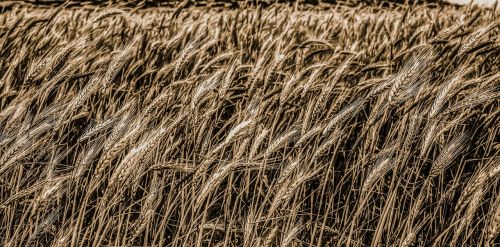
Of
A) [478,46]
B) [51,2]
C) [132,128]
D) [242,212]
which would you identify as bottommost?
[51,2]

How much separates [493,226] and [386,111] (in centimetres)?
49

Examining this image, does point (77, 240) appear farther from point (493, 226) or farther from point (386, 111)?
point (493, 226)

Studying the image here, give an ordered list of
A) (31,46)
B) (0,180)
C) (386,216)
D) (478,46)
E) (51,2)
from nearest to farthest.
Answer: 1. (386,216)
2. (0,180)
3. (478,46)
4. (31,46)
5. (51,2)

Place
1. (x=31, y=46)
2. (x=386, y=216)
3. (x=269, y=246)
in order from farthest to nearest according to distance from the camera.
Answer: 1. (x=31, y=46)
2. (x=386, y=216)
3. (x=269, y=246)

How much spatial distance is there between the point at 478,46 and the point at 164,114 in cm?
109

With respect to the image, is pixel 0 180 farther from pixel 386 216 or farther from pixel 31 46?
pixel 31 46

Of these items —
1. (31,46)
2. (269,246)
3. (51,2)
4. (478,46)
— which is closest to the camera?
(269,246)

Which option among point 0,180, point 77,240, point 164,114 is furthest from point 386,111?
point 0,180

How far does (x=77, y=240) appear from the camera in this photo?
1.91 m

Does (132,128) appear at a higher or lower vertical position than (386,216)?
higher

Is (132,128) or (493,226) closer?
(493,226)

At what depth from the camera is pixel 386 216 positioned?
202 cm

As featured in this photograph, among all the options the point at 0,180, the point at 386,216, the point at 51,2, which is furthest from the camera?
the point at 51,2

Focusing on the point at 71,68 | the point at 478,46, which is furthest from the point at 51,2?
the point at 478,46
